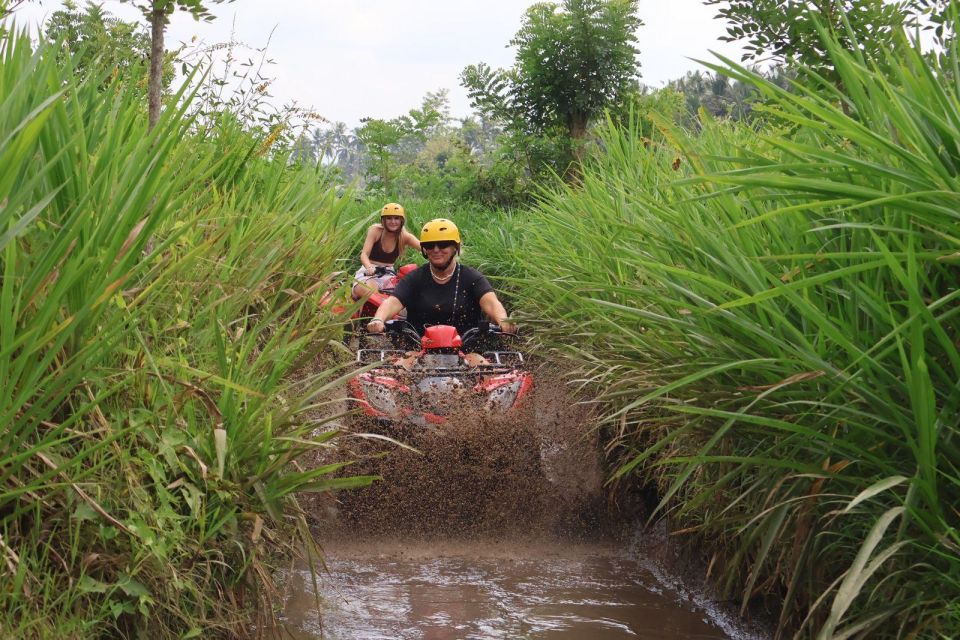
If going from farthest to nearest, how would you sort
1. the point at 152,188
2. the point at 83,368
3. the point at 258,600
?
the point at 258,600
the point at 152,188
the point at 83,368

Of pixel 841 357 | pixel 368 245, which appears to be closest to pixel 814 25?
pixel 841 357

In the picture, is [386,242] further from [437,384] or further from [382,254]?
[437,384]

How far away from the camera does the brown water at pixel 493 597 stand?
4492 millimetres

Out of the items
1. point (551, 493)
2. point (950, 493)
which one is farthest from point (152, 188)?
point (551, 493)

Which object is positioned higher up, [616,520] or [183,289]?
[183,289]

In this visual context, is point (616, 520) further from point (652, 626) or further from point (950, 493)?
point (950, 493)

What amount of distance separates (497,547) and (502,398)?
3.05 ft

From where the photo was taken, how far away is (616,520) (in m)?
6.04

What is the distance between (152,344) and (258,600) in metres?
0.91

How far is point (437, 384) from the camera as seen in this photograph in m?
6.41

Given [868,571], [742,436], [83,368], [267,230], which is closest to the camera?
[868,571]

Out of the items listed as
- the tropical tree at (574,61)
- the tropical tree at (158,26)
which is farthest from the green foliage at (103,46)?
the tropical tree at (574,61)

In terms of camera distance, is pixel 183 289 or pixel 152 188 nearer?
pixel 152 188

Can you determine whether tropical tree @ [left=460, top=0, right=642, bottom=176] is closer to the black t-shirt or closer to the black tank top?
the black tank top
